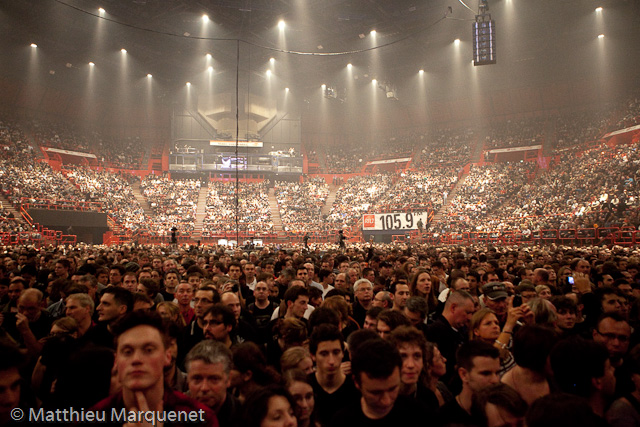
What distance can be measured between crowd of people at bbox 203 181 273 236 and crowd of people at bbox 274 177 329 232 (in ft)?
5.13

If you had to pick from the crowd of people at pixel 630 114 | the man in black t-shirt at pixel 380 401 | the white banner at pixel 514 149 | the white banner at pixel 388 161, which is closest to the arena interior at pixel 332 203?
the man in black t-shirt at pixel 380 401

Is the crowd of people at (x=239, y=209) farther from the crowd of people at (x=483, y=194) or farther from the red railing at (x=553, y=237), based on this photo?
the red railing at (x=553, y=237)

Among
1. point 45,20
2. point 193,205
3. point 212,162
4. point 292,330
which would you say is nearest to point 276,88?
point 212,162

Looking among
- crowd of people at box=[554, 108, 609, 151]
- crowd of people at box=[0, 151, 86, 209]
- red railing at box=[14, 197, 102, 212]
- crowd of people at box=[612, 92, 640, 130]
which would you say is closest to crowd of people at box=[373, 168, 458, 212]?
crowd of people at box=[554, 108, 609, 151]

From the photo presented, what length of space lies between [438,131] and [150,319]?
4557 cm

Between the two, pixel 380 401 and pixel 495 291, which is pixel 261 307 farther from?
pixel 380 401

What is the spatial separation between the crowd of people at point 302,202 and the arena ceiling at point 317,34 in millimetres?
11955

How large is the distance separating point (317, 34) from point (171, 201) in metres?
20.4

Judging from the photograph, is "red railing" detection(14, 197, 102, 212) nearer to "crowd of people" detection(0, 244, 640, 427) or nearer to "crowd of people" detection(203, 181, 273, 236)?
"crowd of people" detection(203, 181, 273, 236)

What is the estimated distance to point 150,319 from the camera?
2.17 metres

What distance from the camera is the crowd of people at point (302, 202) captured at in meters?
38.6

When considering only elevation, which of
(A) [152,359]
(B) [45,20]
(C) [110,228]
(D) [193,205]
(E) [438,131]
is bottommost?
(A) [152,359]

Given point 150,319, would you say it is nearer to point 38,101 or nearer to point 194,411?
point 194,411

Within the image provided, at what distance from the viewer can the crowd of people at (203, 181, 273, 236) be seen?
35906 millimetres
